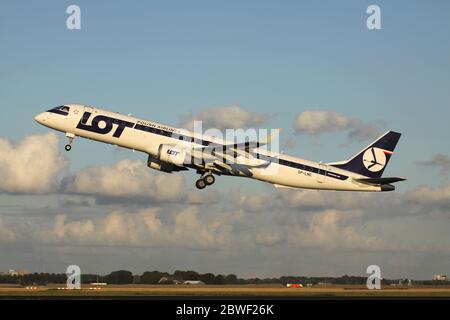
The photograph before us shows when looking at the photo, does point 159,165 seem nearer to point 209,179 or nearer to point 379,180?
point 209,179

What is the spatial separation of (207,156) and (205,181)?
284 cm

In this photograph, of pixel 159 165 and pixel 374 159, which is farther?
pixel 374 159

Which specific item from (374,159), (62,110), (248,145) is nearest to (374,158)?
(374,159)

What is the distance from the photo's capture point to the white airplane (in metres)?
72.3

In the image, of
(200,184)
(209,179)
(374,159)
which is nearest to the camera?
(209,179)

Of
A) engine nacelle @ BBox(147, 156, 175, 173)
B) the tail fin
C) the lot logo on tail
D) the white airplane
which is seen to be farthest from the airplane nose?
the lot logo on tail

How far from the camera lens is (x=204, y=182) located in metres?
75.7

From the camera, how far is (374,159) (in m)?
82.2

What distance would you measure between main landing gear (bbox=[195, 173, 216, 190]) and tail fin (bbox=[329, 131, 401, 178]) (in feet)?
41.9

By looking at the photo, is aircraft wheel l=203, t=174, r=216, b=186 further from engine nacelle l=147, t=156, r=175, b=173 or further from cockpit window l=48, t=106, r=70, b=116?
cockpit window l=48, t=106, r=70, b=116

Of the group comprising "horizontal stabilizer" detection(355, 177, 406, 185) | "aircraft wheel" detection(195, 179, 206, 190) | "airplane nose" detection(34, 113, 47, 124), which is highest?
"airplane nose" detection(34, 113, 47, 124)
